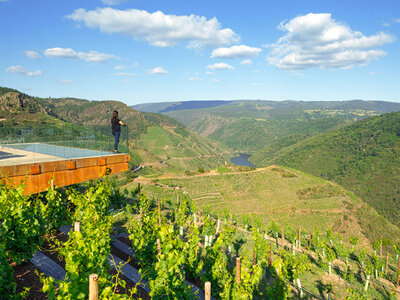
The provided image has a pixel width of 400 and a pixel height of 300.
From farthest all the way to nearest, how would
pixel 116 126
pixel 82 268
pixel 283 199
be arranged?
1. pixel 283 199
2. pixel 116 126
3. pixel 82 268

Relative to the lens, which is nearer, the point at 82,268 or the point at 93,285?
the point at 93,285

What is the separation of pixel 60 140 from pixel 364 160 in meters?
157

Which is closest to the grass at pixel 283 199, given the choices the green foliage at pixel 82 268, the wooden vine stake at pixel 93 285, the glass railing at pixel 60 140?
the glass railing at pixel 60 140

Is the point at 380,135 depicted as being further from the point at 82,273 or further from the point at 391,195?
the point at 82,273

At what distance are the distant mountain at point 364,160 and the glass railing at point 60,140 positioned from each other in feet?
350

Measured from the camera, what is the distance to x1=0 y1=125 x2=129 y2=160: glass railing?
35.5 ft

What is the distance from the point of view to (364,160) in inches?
5330

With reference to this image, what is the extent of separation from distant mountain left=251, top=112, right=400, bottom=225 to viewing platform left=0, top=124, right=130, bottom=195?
107 m

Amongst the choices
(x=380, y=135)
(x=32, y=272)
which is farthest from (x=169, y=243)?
(x=380, y=135)

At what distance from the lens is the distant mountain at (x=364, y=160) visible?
106 m

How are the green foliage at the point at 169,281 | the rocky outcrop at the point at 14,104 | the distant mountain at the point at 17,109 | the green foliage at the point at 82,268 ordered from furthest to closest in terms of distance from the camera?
the rocky outcrop at the point at 14,104 → the distant mountain at the point at 17,109 → the green foliage at the point at 169,281 → the green foliage at the point at 82,268

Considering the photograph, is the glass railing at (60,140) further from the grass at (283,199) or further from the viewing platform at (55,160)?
the grass at (283,199)

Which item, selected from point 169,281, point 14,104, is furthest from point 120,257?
point 14,104

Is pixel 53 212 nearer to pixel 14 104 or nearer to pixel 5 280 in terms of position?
pixel 5 280
